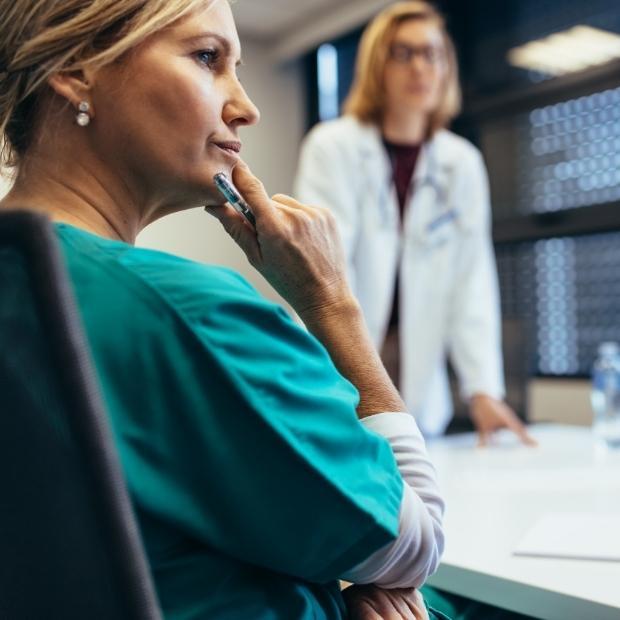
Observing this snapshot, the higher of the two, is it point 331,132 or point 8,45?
point 331,132

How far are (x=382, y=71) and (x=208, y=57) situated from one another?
1.40m

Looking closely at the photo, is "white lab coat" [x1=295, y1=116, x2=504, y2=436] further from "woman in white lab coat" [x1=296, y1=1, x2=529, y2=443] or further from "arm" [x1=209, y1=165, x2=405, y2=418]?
"arm" [x1=209, y1=165, x2=405, y2=418]

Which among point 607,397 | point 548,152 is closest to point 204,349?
point 607,397

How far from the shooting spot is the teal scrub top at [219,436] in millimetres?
523

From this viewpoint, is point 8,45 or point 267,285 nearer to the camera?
point 8,45

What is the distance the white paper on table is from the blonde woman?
0.76 feet

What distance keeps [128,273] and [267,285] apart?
1.03 feet

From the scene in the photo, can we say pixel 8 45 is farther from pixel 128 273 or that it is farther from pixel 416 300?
pixel 416 300

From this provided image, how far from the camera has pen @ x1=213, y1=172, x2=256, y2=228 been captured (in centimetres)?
74

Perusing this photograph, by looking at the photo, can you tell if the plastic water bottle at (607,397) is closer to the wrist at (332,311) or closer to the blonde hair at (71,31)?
the wrist at (332,311)

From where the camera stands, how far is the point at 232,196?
2.52ft

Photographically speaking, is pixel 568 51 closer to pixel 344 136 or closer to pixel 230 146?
pixel 344 136

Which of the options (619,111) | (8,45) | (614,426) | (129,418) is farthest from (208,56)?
(619,111)

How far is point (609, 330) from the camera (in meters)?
3.02
